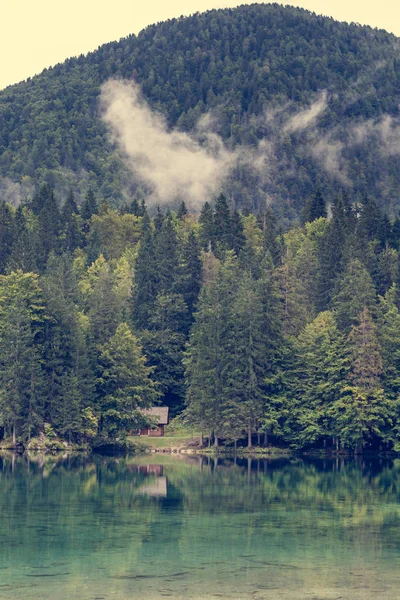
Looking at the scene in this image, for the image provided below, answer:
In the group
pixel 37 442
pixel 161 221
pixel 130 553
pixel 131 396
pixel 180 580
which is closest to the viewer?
pixel 180 580

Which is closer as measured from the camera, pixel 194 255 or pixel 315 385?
pixel 315 385

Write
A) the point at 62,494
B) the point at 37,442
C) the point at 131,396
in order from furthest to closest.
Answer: the point at 131,396, the point at 37,442, the point at 62,494

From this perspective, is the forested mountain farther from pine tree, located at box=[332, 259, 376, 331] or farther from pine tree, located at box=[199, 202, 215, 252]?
pine tree, located at box=[199, 202, 215, 252]

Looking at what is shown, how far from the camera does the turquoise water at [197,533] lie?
45219 mm

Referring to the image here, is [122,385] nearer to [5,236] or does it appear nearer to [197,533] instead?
[5,236]

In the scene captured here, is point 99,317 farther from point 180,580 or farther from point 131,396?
point 180,580

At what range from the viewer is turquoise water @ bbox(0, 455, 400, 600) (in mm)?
45219

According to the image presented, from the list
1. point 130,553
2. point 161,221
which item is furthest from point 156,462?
point 161,221

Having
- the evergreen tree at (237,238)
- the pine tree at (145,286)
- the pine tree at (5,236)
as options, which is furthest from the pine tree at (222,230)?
the pine tree at (5,236)

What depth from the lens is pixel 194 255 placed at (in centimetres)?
15900

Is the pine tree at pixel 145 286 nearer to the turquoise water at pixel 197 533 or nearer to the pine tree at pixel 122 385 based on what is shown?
the pine tree at pixel 122 385

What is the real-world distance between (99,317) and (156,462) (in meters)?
28.0

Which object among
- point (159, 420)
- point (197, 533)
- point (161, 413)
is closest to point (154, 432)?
point (161, 413)

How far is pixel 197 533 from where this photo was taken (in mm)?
59844
